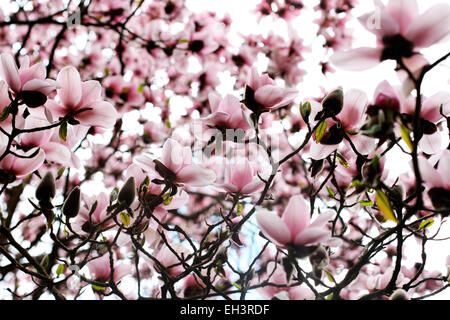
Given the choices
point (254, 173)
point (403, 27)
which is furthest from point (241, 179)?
point (403, 27)

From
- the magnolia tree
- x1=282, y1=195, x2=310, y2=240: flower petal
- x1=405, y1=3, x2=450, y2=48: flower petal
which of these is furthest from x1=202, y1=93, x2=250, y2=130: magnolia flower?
x1=405, y1=3, x2=450, y2=48: flower petal

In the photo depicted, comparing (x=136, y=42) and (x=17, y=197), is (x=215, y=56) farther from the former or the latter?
(x=17, y=197)

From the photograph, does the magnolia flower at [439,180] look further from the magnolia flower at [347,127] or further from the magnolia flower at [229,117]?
the magnolia flower at [229,117]

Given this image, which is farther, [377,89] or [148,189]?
[148,189]

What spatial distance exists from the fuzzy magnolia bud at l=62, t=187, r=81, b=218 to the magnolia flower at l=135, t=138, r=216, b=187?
0.42ft

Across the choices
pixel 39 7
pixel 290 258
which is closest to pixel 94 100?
pixel 290 258

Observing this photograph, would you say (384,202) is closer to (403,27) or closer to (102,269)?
(403,27)

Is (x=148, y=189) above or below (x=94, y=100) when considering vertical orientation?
below

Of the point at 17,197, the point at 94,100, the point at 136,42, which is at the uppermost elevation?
the point at 136,42

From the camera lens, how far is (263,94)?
0.67 metres

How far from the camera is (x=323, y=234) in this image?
547 millimetres

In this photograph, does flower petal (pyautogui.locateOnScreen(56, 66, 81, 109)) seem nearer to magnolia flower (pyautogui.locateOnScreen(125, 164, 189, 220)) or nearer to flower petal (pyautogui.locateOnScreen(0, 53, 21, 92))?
flower petal (pyautogui.locateOnScreen(0, 53, 21, 92))

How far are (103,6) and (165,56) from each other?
2.36 feet
